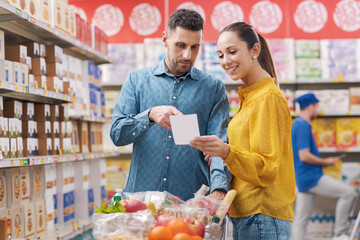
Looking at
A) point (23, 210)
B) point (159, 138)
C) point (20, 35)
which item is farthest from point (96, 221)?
point (20, 35)

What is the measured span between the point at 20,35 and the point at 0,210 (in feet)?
4.71

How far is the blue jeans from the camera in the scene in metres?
2.07

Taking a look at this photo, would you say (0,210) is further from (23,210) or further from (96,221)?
(96,221)

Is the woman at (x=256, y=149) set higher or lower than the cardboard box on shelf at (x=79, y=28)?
lower

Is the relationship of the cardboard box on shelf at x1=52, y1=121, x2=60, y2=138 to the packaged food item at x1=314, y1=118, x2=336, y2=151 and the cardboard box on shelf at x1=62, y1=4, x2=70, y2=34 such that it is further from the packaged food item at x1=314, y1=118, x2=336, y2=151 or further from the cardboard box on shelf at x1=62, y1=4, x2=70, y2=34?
the packaged food item at x1=314, y1=118, x2=336, y2=151

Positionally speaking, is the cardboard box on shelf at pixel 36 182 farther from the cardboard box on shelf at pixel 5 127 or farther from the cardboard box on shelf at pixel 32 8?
the cardboard box on shelf at pixel 32 8

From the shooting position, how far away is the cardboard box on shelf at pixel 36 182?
4.02 m

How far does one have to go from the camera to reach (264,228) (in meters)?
2.07

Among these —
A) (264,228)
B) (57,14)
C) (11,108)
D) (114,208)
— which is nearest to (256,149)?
(264,228)

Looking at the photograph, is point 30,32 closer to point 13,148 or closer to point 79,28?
point 79,28

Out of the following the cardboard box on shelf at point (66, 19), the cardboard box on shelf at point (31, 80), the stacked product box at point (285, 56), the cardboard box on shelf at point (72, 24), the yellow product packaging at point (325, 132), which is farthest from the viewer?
the yellow product packaging at point (325, 132)

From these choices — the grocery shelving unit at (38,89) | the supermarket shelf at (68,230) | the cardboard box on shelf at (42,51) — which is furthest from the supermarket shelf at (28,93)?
the supermarket shelf at (68,230)

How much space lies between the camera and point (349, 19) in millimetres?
7250

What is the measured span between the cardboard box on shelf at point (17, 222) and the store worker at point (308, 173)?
338 cm
